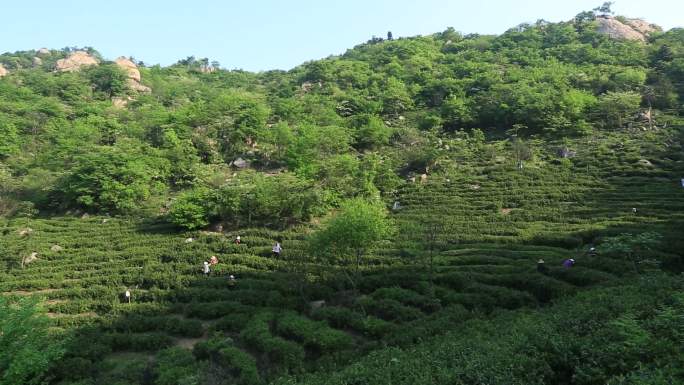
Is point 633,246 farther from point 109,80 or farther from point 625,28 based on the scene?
point 625,28

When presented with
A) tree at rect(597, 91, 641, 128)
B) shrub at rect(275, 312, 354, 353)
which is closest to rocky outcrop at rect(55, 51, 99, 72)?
shrub at rect(275, 312, 354, 353)

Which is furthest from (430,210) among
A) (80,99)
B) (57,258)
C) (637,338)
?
(80,99)

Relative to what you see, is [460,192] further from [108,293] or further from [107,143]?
[107,143]

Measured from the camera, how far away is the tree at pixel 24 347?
1533 cm

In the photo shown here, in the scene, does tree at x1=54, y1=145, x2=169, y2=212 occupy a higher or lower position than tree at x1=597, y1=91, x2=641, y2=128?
lower

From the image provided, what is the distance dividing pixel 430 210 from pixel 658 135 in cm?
2560

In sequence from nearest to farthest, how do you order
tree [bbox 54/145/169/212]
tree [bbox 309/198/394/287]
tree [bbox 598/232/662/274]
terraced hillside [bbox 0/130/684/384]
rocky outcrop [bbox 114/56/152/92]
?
terraced hillside [bbox 0/130/684/384]
tree [bbox 598/232/662/274]
tree [bbox 309/198/394/287]
tree [bbox 54/145/169/212]
rocky outcrop [bbox 114/56/152/92]

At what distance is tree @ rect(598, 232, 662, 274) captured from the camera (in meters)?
19.8

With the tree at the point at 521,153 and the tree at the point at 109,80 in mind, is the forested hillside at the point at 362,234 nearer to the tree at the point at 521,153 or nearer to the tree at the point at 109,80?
the tree at the point at 521,153

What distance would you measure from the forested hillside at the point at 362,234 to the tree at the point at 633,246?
0.55 feet

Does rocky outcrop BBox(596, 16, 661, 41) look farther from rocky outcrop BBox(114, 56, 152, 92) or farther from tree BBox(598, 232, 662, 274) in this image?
rocky outcrop BBox(114, 56, 152, 92)

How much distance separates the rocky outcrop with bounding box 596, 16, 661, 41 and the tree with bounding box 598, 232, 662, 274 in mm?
71207

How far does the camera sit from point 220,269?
25594mm

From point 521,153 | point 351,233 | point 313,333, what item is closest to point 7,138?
point 351,233
